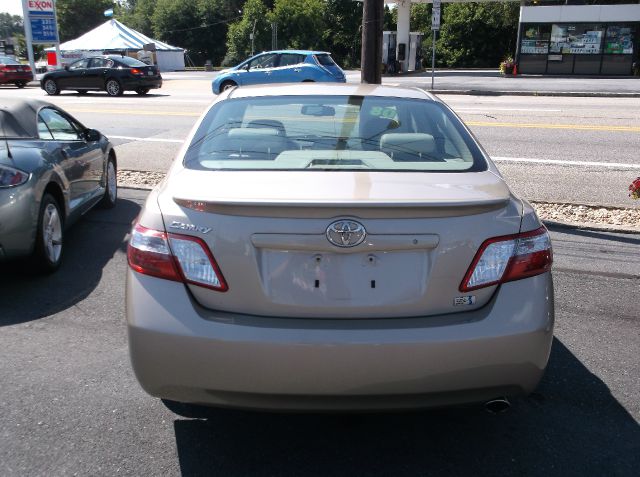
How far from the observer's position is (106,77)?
78.1 ft

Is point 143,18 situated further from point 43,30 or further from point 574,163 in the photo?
point 574,163

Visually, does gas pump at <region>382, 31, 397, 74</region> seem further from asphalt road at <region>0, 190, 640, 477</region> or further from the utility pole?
asphalt road at <region>0, 190, 640, 477</region>

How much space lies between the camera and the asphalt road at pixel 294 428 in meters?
2.84

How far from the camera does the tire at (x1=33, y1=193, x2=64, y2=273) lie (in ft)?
16.3

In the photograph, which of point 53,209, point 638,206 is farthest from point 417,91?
point 638,206

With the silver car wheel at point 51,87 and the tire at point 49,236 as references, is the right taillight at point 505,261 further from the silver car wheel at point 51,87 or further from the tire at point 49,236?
the silver car wheel at point 51,87

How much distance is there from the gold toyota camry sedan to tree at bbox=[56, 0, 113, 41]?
3804 inches

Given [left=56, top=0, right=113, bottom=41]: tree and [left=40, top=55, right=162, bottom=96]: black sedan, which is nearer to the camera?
[left=40, top=55, right=162, bottom=96]: black sedan

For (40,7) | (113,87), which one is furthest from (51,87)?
(40,7)

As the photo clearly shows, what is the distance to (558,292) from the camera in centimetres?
483

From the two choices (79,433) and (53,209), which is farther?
(53,209)

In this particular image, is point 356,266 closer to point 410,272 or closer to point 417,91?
point 410,272

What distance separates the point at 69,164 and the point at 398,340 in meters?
4.33

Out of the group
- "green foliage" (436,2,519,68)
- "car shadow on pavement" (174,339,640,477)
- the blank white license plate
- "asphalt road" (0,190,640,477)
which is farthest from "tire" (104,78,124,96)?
"green foliage" (436,2,519,68)
